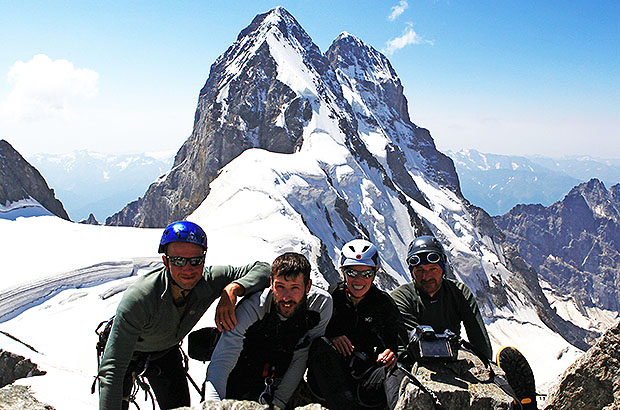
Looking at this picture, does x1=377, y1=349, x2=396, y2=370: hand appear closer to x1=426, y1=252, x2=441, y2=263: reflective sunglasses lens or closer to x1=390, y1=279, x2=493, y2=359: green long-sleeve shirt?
x1=390, y1=279, x2=493, y2=359: green long-sleeve shirt

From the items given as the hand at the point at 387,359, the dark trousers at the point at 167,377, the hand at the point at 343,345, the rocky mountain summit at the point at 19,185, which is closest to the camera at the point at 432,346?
the hand at the point at 387,359

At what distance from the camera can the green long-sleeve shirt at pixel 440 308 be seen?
5971 millimetres

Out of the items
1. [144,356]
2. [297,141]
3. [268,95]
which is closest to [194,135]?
[268,95]

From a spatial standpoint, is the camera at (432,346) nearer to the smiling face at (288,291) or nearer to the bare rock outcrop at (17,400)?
the smiling face at (288,291)

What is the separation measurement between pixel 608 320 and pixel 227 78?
563 feet

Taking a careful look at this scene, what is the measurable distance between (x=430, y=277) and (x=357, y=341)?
1.50 metres

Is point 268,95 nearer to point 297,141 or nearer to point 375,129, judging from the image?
point 297,141

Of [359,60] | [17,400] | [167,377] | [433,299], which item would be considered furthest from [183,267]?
[359,60]

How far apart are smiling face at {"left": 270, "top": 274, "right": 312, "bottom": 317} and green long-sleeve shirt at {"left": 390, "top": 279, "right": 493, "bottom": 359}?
76.5 inches

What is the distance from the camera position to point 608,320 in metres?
160

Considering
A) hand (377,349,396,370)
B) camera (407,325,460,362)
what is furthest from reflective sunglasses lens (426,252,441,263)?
hand (377,349,396,370)

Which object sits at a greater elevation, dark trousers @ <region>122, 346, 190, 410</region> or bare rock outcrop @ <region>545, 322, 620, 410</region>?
dark trousers @ <region>122, 346, 190, 410</region>

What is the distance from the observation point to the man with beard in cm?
485

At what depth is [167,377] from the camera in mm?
5863
